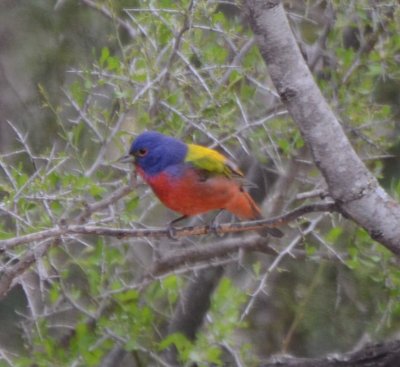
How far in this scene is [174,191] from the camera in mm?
4500

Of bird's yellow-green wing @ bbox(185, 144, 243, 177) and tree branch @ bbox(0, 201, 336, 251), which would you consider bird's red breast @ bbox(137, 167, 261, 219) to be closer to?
bird's yellow-green wing @ bbox(185, 144, 243, 177)

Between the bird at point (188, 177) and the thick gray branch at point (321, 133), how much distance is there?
1.10 m

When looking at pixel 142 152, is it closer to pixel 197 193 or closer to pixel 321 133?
pixel 197 193

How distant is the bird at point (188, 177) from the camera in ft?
14.6

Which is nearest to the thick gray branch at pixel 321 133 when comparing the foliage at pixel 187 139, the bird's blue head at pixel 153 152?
the foliage at pixel 187 139

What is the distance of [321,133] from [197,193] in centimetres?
127

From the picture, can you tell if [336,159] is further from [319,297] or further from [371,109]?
[319,297]

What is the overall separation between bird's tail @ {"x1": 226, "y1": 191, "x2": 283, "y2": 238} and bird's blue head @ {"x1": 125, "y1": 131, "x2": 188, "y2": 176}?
391 mm

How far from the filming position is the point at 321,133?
3.38 m

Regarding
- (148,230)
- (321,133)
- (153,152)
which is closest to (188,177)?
(153,152)

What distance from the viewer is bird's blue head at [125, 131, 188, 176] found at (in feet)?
14.4

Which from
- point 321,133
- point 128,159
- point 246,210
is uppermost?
point 321,133

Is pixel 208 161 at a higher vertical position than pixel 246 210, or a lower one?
higher

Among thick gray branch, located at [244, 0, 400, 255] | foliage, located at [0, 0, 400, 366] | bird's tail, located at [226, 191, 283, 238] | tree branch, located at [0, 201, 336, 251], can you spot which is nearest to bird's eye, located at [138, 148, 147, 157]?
foliage, located at [0, 0, 400, 366]
